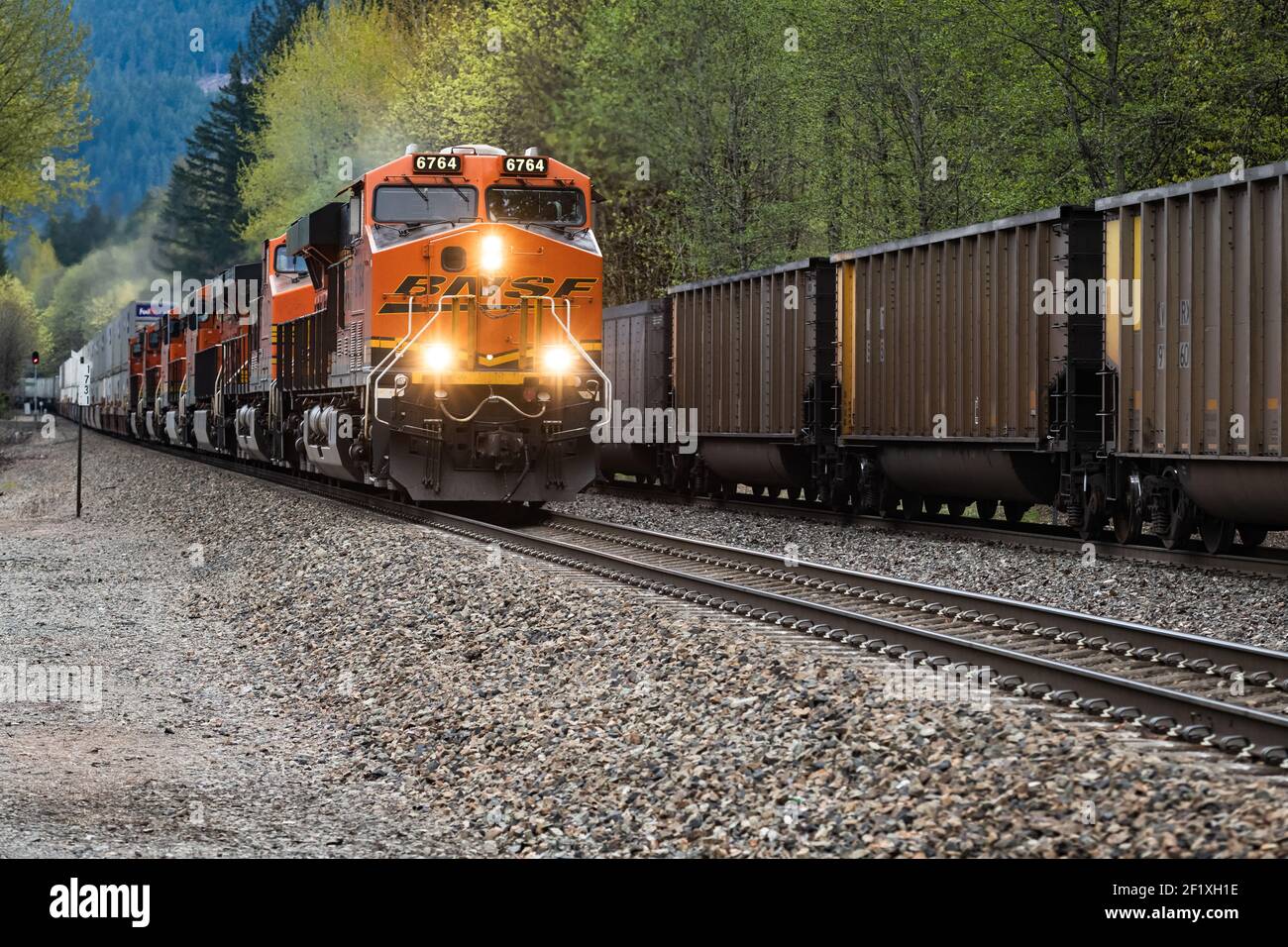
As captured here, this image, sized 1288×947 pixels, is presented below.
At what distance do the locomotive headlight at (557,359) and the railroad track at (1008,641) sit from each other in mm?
2875

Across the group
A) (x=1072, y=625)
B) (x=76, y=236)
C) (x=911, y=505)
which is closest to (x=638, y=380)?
(x=911, y=505)

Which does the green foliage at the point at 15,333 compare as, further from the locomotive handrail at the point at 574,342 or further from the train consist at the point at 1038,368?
the locomotive handrail at the point at 574,342

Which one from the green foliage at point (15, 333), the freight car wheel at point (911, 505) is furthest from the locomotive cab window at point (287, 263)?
the green foliage at point (15, 333)

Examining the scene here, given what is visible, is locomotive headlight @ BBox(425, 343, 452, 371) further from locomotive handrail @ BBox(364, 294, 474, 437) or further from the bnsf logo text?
the bnsf logo text

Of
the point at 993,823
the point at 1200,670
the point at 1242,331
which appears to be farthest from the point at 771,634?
the point at 1242,331

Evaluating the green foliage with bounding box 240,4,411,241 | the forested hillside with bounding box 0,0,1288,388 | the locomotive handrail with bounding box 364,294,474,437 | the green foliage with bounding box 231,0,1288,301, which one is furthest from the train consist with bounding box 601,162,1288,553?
the green foliage with bounding box 240,4,411,241

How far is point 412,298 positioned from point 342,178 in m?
40.1

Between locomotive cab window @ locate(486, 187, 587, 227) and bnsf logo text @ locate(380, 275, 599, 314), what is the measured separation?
2.55ft

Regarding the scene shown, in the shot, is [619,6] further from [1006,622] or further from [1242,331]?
[1006,622]

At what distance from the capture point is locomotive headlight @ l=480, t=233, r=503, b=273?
58.1 feet

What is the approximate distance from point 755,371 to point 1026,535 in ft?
21.6

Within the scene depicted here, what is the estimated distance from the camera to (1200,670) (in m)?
8.63

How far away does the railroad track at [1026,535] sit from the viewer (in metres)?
13.5

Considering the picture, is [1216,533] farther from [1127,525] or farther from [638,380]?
[638,380]
